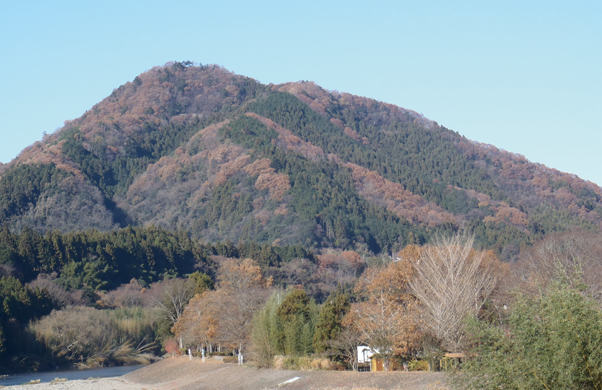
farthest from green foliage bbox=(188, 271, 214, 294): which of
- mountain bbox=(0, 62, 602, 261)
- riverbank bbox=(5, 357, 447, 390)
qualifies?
mountain bbox=(0, 62, 602, 261)

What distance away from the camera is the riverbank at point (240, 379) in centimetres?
2667

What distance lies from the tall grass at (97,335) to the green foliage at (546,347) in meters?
68.9

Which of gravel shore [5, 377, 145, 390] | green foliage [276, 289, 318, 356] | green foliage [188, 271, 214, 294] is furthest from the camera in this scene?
green foliage [188, 271, 214, 294]

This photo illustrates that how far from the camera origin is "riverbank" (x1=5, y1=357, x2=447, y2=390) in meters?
26.7

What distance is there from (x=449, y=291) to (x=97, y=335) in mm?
54776

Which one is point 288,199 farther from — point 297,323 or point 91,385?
point 297,323

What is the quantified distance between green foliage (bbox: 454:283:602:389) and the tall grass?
6891cm

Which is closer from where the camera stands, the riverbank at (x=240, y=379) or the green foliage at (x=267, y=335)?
the riverbank at (x=240, y=379)

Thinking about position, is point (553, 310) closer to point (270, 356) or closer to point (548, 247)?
point (270, 356)

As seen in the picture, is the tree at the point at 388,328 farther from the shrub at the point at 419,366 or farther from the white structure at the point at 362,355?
the white structure at the point at 362,355

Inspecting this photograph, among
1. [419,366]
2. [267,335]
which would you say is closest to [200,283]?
[267,335]

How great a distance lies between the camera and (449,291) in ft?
116

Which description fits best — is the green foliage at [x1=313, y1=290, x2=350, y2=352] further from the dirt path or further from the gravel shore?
the gravel shore

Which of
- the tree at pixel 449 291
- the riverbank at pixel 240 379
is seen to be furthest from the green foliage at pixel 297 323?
the tree at pixel 449 291
